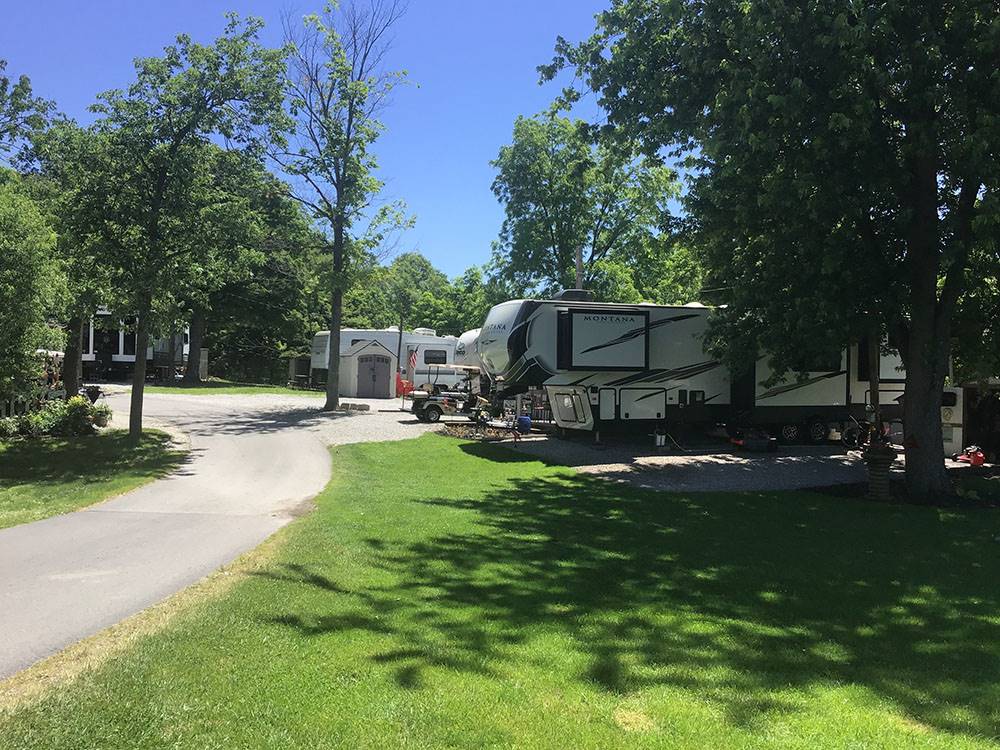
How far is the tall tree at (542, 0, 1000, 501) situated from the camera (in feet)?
31.9

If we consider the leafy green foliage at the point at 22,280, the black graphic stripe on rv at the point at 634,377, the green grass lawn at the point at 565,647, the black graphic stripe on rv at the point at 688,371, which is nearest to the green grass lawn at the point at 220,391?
the leafy green foliage at the point at 22,280

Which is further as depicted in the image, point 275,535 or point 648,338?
point 648,338

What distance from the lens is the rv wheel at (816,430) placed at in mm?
19922

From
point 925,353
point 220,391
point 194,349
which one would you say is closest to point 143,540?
point 925,353

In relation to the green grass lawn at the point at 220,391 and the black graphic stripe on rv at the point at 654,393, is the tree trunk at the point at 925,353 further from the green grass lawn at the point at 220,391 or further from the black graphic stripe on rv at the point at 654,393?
the green grass lawn at the point at 220,391

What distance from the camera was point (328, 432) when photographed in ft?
69.7

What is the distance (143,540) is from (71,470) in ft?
25.0

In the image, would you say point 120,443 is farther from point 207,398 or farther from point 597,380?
point 207,398

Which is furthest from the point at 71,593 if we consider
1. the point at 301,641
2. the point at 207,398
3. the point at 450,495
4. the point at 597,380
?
the point at 207,398

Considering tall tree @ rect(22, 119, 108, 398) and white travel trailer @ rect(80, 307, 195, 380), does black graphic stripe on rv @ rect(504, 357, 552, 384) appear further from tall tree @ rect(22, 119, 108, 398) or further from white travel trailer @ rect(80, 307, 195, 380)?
white travel trailer @ rect(80, 307, 195, 380)

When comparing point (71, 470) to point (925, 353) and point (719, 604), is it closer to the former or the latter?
point (719, 604)

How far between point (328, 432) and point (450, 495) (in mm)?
10306

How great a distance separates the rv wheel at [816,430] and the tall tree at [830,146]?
670cm

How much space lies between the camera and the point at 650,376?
Answer: 18250 millimetres
